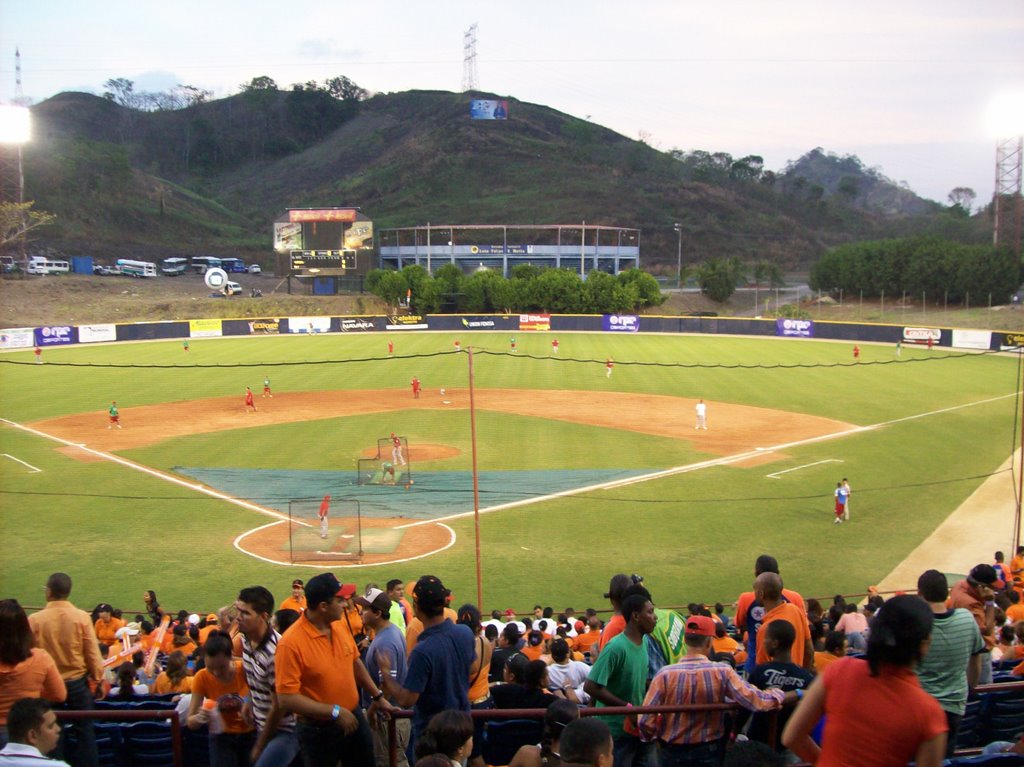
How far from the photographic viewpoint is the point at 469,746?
5469 millimetres

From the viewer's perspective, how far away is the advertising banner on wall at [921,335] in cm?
6681

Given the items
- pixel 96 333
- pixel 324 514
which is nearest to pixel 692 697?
pixel 324 514

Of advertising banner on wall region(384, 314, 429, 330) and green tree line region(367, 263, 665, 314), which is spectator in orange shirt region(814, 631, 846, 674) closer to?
advertising banner on wall region(384, 314, 429, 330)

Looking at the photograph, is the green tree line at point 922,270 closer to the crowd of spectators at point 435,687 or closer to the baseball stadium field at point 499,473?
the baseball stadium field at point 499,473

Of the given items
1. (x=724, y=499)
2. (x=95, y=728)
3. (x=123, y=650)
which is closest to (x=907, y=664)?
(x=95, y=728)

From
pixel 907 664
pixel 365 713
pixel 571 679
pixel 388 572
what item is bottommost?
pixel 388 572

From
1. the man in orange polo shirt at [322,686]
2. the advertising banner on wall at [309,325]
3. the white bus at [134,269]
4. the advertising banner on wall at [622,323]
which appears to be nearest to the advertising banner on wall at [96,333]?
the advertising banner on wall at [309,325]

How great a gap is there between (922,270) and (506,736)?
99.5 m

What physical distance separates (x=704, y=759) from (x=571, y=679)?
122 inches

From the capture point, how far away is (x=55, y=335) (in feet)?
219

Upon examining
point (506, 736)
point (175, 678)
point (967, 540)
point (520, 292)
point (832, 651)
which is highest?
point (520, 292)

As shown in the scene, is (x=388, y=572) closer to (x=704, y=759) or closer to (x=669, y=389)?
(x=704, y=759)

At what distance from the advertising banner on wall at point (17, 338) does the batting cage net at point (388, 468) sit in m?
44.9

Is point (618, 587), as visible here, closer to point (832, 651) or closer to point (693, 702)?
point (693, 702)
